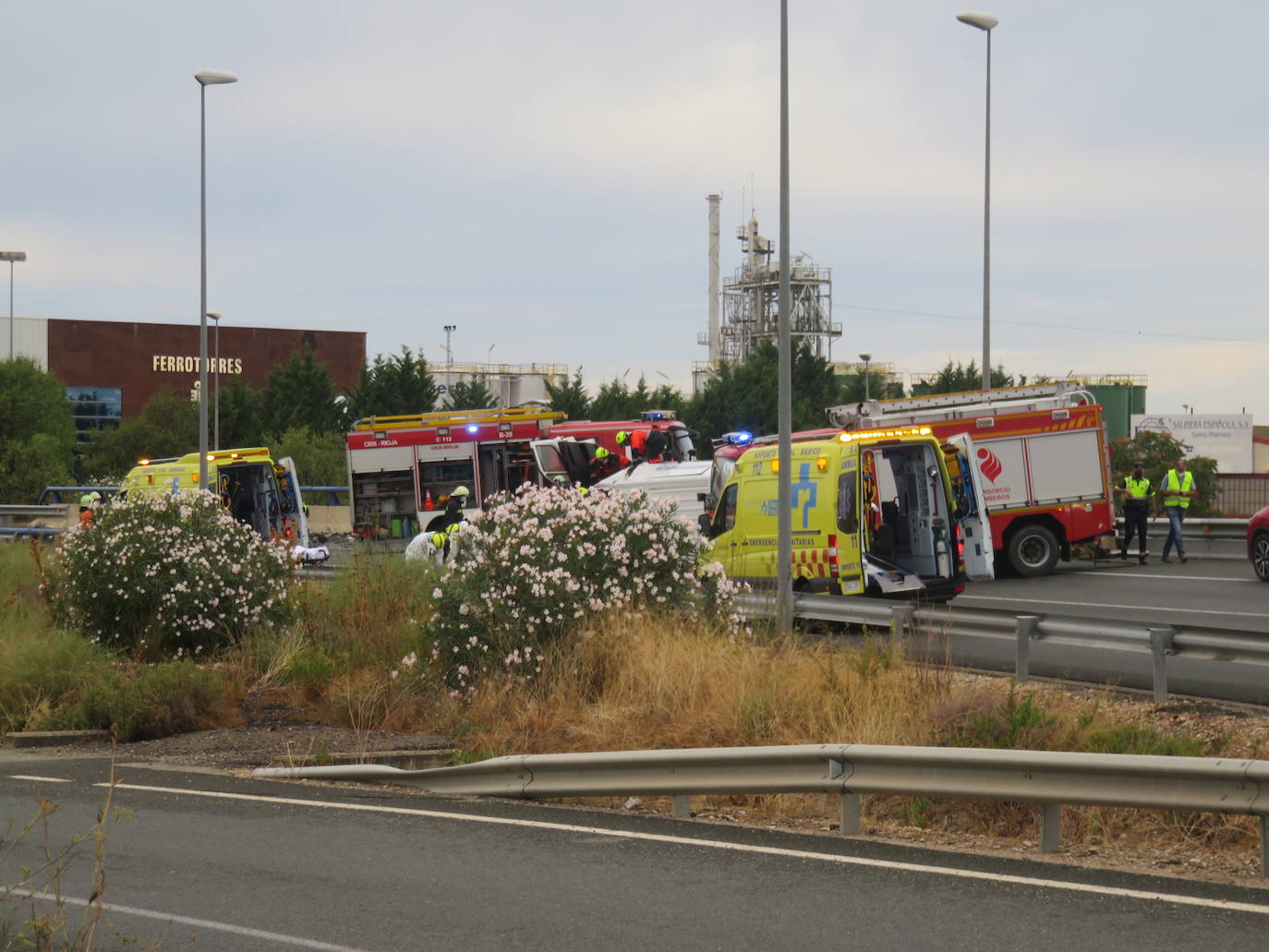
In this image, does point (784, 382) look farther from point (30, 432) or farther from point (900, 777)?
point (30, 432)

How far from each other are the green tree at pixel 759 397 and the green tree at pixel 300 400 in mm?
15695

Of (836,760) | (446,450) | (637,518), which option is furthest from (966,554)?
(446,450)

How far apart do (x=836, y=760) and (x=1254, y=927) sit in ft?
7.62

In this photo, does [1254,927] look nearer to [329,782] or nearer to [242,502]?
[329,782]

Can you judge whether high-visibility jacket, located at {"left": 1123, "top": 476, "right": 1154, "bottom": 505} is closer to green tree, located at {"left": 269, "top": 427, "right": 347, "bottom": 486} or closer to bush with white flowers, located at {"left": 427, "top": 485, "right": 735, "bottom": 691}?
bush with white flowers, located at {"left": 427, "top": 485, "right": 735, "bottom": 691}

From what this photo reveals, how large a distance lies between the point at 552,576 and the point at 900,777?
5.04 meters

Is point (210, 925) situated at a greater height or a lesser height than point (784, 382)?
lesser

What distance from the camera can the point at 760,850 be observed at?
7.35m

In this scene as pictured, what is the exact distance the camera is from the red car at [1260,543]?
21.0m

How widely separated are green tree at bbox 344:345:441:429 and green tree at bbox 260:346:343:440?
2111mm

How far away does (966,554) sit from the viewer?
16.5m

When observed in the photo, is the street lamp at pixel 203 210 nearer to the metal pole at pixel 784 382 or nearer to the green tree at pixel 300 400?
the metal pole at pixel 784 382

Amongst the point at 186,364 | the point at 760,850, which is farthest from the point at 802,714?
the point at 186,364

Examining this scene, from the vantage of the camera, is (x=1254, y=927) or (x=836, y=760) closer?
(x=1254, y=927)
